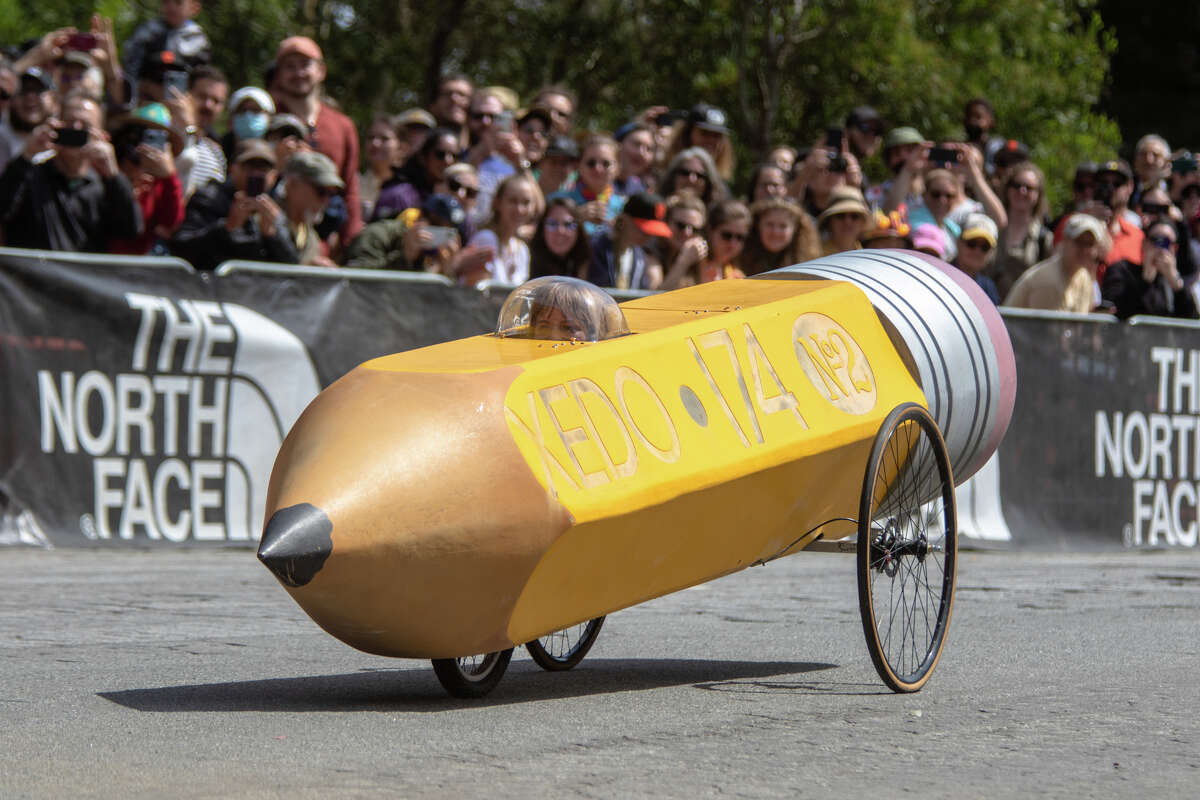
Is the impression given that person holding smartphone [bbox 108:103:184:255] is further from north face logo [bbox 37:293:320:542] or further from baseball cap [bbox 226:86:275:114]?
baseball cap [bbox 226:86:275:114]

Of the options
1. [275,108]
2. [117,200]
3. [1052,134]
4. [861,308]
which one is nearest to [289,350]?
[117,200]

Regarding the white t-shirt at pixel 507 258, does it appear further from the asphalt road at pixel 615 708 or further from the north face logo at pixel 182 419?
the asphalt road at pixel 615 708

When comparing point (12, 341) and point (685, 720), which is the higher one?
point (12, 341)

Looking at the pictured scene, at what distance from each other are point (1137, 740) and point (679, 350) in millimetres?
1950

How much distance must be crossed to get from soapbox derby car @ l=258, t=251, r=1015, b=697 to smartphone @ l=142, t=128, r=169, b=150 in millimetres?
5450

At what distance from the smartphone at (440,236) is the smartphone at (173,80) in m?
2.39

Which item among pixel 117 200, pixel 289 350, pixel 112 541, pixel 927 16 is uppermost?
pixel 927 16

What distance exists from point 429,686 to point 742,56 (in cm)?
2010

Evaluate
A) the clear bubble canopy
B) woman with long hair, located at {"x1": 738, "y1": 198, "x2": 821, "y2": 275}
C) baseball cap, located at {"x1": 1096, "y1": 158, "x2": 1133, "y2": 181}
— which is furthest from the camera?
the clear bubble canopy

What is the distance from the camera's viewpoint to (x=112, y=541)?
35.4 feet

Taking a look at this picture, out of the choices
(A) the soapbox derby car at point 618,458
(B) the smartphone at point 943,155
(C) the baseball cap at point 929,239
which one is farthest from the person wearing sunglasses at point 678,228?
(A) the soapbox derby car at point 618,458

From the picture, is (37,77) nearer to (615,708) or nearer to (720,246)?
(720,246)

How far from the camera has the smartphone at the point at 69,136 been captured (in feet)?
36.4

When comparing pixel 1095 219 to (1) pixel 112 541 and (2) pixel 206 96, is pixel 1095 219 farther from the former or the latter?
(1) pixel 112 541
